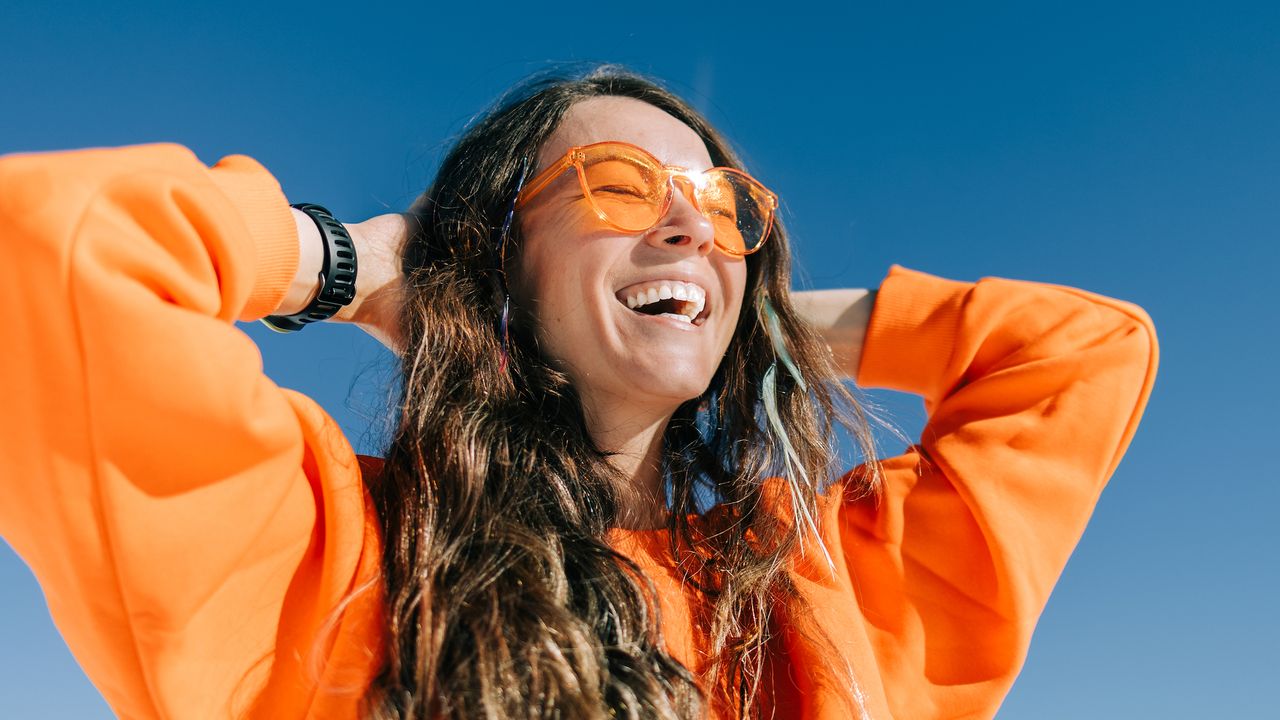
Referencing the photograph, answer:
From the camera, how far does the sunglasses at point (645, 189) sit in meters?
2.63

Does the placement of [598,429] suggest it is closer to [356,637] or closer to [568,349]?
[568,349]

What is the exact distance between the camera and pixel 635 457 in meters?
2.77

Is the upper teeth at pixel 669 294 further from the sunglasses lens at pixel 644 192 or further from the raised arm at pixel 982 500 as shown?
the raised arm at pixel 982 500

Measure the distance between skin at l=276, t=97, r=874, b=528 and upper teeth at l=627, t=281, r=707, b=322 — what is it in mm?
23

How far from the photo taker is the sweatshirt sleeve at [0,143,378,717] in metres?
1.48

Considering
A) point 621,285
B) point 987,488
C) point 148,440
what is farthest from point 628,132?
point 148,440

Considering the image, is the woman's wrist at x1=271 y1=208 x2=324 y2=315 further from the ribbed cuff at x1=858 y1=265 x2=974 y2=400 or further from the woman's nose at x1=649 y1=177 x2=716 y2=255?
the ribbed cuff at x1=858 y1=265 x2=974 y2=400

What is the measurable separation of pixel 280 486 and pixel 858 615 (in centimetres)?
149

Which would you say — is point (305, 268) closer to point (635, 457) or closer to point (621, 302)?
point (621, 302)

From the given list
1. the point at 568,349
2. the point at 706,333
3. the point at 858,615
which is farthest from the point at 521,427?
the point at 858,615

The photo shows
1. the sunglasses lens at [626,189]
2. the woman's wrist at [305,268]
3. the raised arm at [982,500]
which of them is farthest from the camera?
the sunglasses lens at [626,189]

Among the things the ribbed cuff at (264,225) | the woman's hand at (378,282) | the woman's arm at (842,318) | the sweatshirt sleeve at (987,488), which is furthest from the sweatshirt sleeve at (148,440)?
the woman's arm at (842,318)

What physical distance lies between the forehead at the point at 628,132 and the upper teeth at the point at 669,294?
1.24 feet

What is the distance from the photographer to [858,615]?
2484 mm
